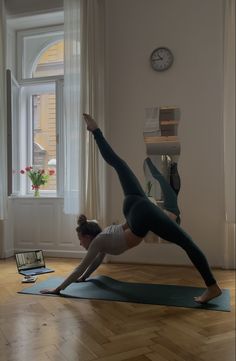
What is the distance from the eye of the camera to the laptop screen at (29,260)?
3.93 m

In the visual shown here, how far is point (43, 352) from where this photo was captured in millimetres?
2023

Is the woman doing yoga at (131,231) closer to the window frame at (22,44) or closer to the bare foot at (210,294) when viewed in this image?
the bare foot at (210,294)

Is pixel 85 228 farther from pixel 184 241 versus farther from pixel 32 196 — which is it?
pixel 32 196

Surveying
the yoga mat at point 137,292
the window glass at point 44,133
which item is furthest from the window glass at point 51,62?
the yoga mat at point 137,292

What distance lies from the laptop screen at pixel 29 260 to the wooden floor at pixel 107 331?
0.70 metres

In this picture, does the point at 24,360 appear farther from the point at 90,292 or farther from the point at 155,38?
the point at 155,38

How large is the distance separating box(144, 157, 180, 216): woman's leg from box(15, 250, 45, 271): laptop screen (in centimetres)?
144

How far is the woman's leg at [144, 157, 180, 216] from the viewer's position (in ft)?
14.0

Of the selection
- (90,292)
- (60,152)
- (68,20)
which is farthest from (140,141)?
(90,292)

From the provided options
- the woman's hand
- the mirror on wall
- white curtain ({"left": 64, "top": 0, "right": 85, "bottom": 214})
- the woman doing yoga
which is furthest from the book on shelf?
the woman's hand

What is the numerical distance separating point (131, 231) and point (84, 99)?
193cm

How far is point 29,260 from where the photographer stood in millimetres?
4051

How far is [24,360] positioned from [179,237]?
1308mm

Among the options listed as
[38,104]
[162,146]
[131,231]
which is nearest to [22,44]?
[38,104]
